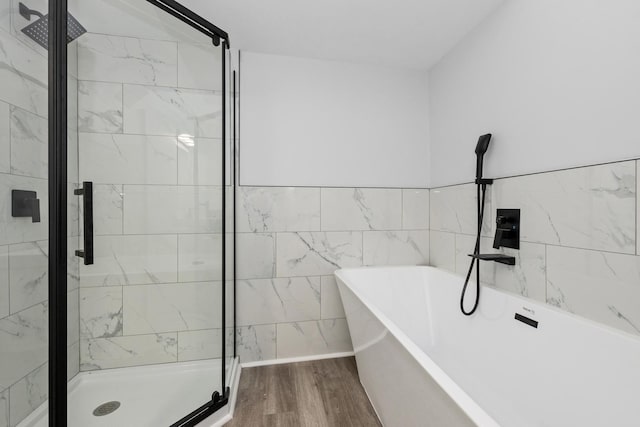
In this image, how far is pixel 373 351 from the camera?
136 centimetres

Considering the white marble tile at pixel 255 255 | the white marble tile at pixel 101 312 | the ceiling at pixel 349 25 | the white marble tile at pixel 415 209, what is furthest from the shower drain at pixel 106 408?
the ceiling at pixel 349 25

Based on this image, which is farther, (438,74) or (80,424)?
(438,74)

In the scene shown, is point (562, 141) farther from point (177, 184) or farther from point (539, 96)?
point (177, 184)

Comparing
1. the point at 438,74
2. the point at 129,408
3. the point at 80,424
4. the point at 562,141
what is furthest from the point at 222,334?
the point at 438,74

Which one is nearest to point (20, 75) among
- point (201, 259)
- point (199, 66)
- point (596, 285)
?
point (199, 66)

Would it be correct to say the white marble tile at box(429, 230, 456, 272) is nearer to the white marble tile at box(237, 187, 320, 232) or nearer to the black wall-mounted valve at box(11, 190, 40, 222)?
the white marble tile at box(237, 187, 320, 232)

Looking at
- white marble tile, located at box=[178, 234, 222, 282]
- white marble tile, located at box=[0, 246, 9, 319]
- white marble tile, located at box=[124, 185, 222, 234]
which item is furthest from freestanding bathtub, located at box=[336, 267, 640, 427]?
white marble tile, located at box=[0, 246, 9, 319]

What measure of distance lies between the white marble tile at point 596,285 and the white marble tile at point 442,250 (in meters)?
0.71

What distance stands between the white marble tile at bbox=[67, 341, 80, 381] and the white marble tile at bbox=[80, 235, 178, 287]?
1.09ft

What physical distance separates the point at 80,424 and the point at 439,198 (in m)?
2.41

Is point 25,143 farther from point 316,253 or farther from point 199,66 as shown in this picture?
point 316,253

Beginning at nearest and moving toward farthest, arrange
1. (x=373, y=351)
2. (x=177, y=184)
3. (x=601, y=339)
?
(x=601, y=339), (x=373, y=351), (x=177, y=184)

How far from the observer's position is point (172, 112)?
1653 mm

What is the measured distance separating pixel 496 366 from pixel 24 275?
2091mm
